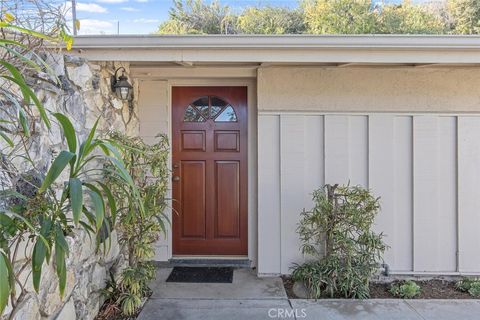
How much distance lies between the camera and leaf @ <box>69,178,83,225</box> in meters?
1.31

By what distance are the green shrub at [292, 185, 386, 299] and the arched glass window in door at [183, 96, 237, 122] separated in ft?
4.58

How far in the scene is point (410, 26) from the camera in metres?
11.6

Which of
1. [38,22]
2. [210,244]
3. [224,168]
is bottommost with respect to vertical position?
[210,244]

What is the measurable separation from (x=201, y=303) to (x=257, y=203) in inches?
46.4

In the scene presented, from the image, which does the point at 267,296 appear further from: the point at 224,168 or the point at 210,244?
the point at 224,168

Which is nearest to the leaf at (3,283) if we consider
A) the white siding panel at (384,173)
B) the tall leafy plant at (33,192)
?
the tall leafy plant at (33,192)

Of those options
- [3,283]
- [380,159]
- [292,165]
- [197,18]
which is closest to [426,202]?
[380,159]

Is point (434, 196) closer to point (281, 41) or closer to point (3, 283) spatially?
point (281, 41)

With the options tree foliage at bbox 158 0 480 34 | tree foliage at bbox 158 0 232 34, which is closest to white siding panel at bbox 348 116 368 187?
tree foliage at bbox 158 0 480 34

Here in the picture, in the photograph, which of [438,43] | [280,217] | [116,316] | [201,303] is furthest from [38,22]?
[438,43]

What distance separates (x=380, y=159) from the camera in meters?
3.65

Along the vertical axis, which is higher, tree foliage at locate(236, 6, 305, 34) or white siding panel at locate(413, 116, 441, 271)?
tree foliage at locate(236, 6, 305, 34)

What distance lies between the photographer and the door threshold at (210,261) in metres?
3.96

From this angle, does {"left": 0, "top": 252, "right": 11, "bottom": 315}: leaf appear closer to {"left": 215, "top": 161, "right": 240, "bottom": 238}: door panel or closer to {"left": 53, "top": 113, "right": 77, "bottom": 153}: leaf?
{"left": 53, "top": 113, "right": 77, "bottom": 153}: leaf
